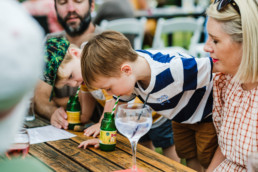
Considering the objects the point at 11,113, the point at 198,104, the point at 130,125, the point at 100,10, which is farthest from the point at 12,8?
the point at 100,10

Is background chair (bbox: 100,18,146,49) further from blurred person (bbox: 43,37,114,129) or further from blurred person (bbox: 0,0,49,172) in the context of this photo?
blurred person (bbox: 0,0,49,172)

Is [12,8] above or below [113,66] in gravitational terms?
above

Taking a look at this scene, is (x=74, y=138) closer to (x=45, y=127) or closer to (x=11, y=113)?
(x=45, y=127)

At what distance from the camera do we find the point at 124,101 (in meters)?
2.03

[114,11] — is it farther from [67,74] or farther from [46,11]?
[67,74]

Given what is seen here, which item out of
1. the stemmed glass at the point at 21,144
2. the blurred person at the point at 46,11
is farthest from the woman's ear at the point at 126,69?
the blurred person at the point at 46,11

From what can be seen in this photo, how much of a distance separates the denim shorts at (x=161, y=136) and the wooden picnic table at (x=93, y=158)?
85 centimetres

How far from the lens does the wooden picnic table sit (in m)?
1.37

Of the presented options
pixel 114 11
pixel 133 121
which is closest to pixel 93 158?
pixel 133 121

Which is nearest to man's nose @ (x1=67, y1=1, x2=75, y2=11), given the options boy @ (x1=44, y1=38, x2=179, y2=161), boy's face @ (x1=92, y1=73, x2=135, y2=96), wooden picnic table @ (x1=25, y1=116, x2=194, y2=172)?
boy @ (x1=44, y1=38, x2=179, y2=161)

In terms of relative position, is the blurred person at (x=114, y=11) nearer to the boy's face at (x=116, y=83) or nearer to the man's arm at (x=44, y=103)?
the man's arm at (x=44, y=103)

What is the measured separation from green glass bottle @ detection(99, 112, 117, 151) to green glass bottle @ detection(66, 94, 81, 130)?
391 mm

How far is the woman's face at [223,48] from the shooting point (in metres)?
1.50

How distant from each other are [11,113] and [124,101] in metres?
1.58
